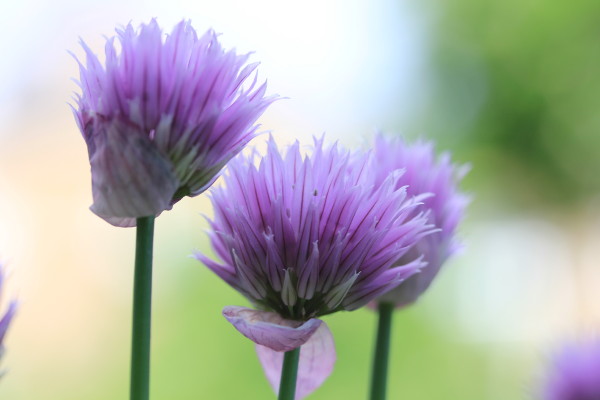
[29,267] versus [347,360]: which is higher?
[29,267]

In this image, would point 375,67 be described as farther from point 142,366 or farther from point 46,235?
point 142,366

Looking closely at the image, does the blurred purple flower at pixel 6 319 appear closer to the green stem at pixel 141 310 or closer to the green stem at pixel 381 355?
the green stem at pixel 141 310

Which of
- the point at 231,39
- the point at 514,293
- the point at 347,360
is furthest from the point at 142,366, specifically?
the point at 514,293

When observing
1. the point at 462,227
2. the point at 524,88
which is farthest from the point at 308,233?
the point at 524,88

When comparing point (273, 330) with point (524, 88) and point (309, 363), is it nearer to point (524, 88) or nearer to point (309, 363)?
point (309, 363)

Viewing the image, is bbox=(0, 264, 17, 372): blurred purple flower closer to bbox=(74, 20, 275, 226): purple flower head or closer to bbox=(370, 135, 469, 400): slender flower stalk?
bbox=(74, 20, 275, 226): purple flower head

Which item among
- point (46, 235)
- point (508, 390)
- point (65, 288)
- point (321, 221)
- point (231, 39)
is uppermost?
point (231, 39)

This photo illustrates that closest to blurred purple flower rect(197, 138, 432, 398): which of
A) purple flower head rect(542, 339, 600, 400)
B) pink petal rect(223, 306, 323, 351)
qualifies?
pink petal rect(223, 306, 323, 351)
